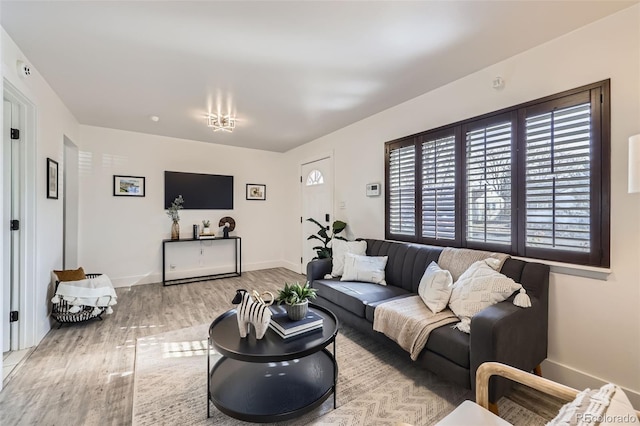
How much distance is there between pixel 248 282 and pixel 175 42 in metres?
3.63

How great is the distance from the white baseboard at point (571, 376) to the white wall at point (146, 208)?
4690 millimetres

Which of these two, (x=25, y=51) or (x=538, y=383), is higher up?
(x=25, y=51)

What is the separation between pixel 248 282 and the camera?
4.77 m

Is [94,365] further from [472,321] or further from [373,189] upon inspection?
[373,189]

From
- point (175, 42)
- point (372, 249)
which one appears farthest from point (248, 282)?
point (175, 42)

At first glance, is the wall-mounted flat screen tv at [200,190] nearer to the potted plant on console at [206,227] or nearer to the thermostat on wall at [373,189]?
the potted plant on console at [206,227]

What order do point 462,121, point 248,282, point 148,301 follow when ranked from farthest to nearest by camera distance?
point 248,282 → point 148,301 → point 462,121

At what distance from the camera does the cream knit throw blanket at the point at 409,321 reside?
198 cm

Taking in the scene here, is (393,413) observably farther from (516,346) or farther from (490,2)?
(490,2)

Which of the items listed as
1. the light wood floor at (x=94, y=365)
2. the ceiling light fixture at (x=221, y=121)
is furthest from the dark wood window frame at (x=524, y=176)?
the light wood floor at (x=94, y=365)

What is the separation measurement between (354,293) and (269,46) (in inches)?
88.6

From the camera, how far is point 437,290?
A: 7.30 ft

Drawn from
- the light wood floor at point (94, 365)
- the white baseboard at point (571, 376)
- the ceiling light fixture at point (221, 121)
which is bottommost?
the light wood floor at point (94, 365)

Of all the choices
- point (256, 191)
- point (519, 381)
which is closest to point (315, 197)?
point (256, 191)
